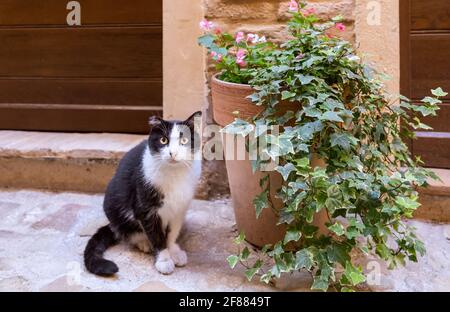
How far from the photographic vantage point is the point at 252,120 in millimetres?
1458

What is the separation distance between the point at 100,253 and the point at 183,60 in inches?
36.3

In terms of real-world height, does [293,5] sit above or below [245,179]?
above

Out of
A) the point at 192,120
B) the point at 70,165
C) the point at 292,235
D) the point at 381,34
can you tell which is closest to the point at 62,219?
the point at 70,165

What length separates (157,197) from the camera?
5.04 ft

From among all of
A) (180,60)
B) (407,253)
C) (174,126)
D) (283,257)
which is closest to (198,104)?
(180,60)

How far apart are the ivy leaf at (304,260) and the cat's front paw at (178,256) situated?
0.47m

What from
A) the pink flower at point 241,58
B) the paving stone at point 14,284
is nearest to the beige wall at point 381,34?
the pink flower at point 241,58

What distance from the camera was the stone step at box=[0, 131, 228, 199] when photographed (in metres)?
2.20

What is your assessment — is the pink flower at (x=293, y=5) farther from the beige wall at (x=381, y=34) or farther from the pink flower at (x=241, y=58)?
the beige wall at (x=381, y=34)

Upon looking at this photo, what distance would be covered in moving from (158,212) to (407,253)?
32.2 inches

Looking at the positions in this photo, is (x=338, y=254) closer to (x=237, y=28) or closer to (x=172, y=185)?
(x=172, y=185)

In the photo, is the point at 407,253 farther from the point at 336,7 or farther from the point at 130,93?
the point at 130,93

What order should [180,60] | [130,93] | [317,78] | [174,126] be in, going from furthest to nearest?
[130,93]
[180,60]
[174,126]
[317,78]

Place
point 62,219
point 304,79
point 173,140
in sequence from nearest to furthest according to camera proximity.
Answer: point 304,79, point 173,140, point 62,219
